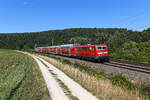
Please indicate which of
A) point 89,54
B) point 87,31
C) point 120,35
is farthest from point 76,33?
point 89,54

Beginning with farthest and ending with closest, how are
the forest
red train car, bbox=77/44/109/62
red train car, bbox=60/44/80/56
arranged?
1. red train car, bbox=60/44/80/56
2. the forest
3. red train car, bbox=77/44/109/62

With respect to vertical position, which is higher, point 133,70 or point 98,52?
point 98,52

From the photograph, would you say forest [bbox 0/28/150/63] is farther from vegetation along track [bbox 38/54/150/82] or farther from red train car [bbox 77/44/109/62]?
vegetation along track [bbox 38/54/150/82]

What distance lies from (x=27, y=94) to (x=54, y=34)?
7597 inches

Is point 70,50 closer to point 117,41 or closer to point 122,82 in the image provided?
→ point 117,41

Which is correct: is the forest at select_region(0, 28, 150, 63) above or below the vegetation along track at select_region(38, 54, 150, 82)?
above

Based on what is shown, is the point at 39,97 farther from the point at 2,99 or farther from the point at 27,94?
the point at 2,99

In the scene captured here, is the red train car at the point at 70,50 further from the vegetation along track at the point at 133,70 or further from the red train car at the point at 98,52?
the vegetation along track at the point at 133,70

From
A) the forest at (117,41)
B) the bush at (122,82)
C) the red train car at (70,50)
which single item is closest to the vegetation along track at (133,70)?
the bush at (122,82)

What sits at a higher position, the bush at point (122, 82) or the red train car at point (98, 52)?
the red train car at point (98, 52)

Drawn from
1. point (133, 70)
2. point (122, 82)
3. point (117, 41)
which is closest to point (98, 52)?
point (133, 70)

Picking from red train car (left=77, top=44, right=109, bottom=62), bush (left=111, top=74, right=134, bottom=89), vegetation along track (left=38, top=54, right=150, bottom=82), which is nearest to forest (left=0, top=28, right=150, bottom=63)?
red train car (left=77, top=44, right=109, bottom=62)

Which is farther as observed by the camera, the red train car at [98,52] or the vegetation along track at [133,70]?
the red train car at [98,52]

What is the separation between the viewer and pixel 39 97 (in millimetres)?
7430
